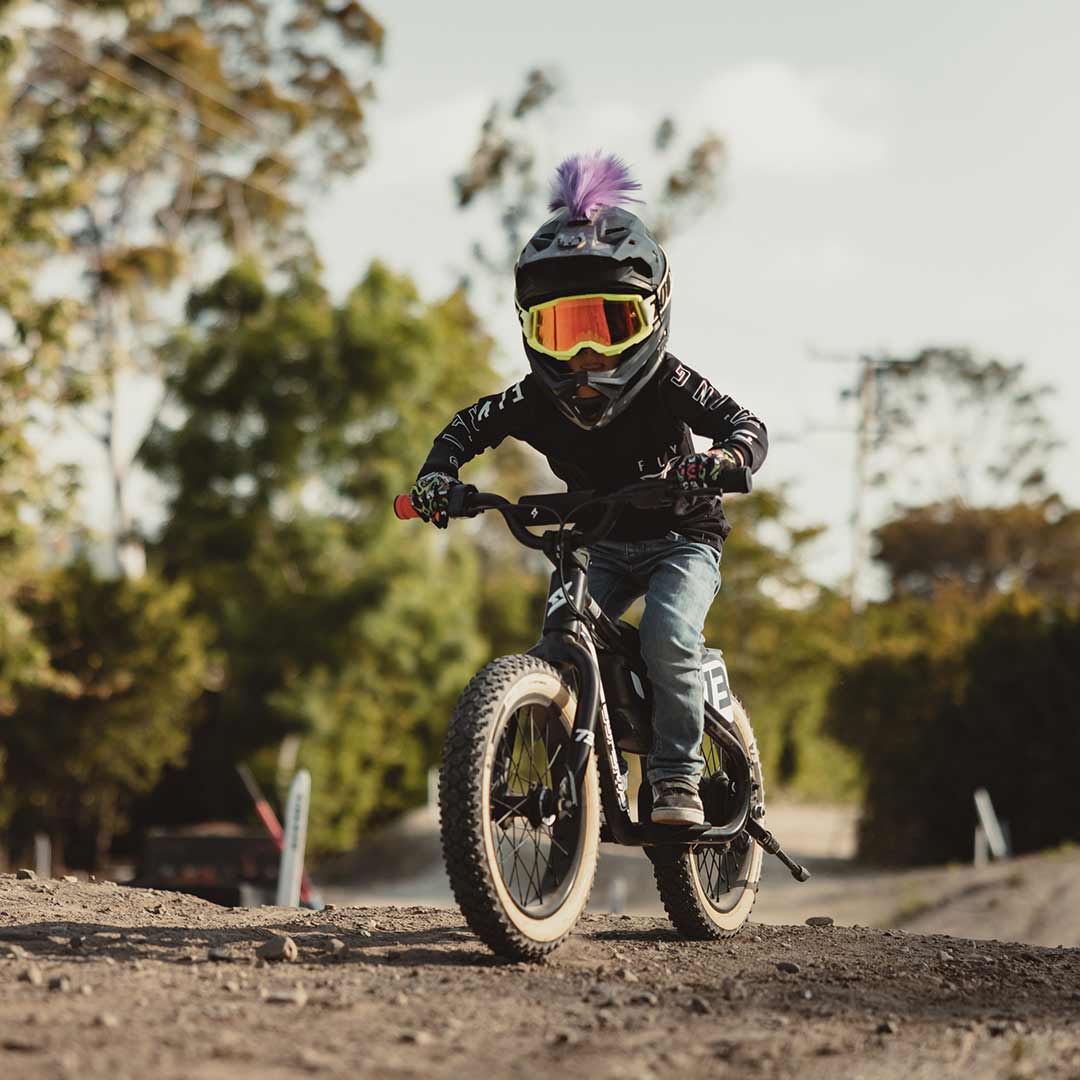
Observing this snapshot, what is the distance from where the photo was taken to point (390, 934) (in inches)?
216

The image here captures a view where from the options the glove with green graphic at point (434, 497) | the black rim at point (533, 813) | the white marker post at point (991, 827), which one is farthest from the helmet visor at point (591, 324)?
the white marker post at point (991, 827)

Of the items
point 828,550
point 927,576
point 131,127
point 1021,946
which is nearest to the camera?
point 1021,946

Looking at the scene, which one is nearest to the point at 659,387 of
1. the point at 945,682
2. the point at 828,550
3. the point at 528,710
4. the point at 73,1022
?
the point at 528,710

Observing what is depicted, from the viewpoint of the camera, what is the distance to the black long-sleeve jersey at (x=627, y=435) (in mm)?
5359

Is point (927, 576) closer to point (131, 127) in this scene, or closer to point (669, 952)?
point (131, 127)

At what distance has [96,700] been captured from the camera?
1045 inches

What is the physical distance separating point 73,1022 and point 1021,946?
13.5 feet

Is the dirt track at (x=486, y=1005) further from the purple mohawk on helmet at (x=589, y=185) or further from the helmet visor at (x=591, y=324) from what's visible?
the purple mohawk on helmet at (x=589, y=185)

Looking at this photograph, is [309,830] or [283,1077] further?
[309,830]

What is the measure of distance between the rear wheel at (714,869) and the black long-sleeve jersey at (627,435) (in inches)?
31.3

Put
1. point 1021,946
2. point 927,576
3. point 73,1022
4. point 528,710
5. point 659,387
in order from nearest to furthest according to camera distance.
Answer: point 73,1022
point 528,710
point 659,387
point 1021,946
point 927,576

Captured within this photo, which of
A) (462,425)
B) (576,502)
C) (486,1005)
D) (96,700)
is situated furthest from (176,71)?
(486,1005)

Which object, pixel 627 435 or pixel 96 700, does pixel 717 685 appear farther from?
pixel 96 700

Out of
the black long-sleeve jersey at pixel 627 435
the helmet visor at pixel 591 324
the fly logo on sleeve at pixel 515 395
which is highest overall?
the helmet visor at pixel 591 324
